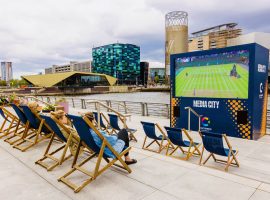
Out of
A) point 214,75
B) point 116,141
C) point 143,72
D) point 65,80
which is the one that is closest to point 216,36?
point 143,72

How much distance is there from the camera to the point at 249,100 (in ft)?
25.5

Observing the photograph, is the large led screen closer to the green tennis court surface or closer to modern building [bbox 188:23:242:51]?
the green tennis court surface

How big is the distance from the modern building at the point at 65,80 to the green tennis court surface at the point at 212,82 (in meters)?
98.5

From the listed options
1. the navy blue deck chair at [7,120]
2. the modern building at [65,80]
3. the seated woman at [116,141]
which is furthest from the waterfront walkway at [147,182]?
the modern building at [65,80]

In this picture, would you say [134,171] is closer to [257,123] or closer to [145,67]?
[257,123]

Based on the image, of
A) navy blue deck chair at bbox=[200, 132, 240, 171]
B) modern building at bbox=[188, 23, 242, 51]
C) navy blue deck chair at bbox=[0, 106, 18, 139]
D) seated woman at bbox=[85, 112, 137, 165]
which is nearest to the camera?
seated woman at bbox=[85, 112, 137, 165]

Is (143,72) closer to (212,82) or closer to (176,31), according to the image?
(176,31)

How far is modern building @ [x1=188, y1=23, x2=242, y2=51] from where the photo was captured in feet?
571

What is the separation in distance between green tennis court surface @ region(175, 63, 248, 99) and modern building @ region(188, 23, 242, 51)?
177383 millimetres

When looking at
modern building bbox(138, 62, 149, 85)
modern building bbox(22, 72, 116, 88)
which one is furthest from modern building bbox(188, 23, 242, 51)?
modern building bbox(22, 72, 116, 88)

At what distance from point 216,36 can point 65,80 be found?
426 ft

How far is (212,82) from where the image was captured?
28.7ft

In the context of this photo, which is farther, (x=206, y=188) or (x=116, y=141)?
(x=116, y=141)

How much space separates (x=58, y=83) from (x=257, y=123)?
4024 inches
